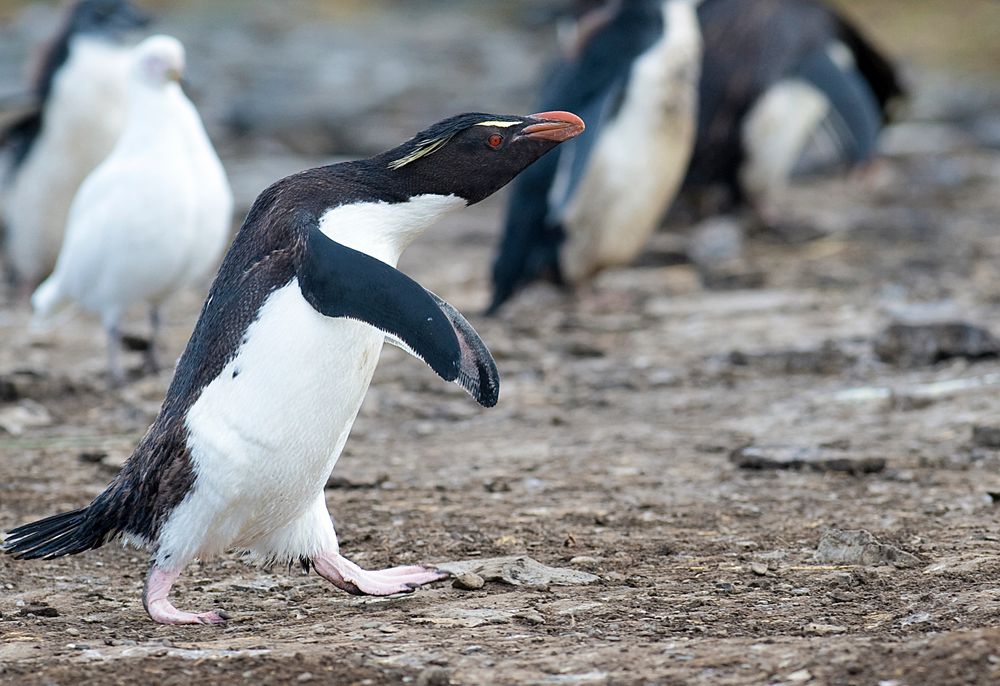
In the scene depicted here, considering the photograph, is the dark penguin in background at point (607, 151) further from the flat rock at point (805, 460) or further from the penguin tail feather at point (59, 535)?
the penguin tail feather at point (59, 535)

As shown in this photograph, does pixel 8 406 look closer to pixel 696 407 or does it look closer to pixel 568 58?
pixel 696 407

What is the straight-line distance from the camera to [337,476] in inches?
200

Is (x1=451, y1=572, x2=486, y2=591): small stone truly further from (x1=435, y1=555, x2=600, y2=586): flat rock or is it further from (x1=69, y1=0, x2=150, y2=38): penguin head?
(x1=69, y1=0, x2=150, y2=38): penguin head

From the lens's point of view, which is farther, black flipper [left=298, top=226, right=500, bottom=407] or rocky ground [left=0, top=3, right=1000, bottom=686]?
black flipper [left=298, top=226, right=500, bottom=407]

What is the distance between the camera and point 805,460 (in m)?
4.98

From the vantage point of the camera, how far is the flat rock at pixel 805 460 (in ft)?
16.1

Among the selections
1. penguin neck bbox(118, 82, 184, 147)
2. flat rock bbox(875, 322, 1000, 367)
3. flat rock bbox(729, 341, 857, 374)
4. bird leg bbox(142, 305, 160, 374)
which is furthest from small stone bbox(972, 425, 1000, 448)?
bird leg bbox(142, 305, 160, 374)

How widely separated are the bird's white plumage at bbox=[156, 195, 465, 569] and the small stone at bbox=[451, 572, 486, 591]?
1.37ft

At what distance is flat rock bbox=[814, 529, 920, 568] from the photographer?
3.81m

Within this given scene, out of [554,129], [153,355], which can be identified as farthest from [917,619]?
[153,355]

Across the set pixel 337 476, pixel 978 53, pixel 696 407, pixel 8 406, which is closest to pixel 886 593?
pixel 337 476

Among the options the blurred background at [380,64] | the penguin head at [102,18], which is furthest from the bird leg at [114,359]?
the blurred background at [380,64]

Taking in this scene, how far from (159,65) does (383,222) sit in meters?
2.95

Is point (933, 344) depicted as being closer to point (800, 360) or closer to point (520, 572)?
point (800, 360)
